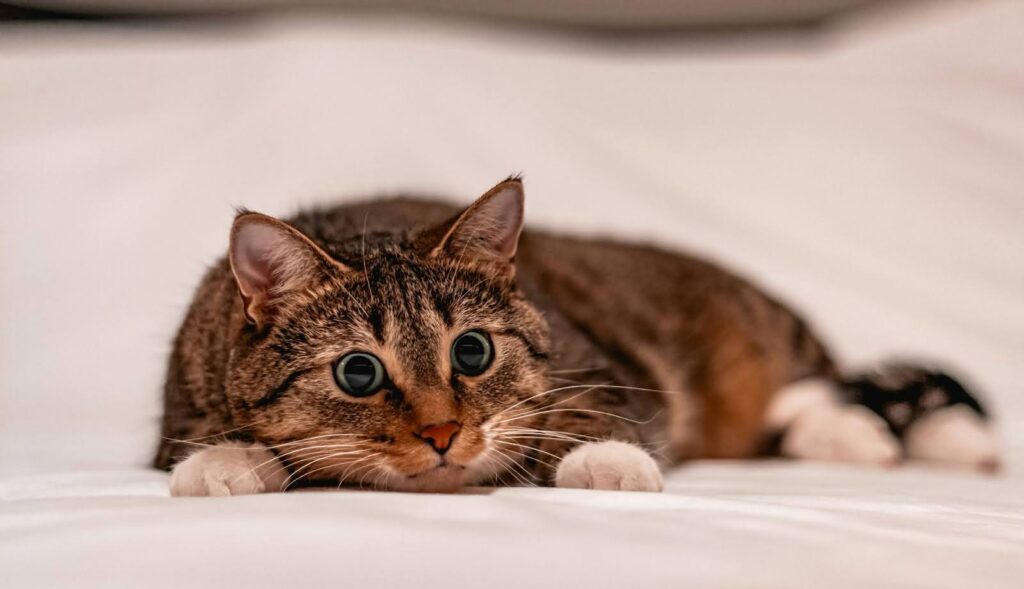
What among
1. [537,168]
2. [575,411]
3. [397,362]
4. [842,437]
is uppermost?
[537,168]

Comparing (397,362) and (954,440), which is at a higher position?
(397,362)

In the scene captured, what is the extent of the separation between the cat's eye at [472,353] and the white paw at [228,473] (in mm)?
302

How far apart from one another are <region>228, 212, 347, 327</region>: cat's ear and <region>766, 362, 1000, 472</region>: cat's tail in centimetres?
124

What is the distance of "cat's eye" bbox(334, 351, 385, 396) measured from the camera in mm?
1270

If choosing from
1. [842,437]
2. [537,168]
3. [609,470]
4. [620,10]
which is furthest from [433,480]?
[620,10]

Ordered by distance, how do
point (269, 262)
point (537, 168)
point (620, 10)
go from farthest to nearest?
point (620, 10) < point (537, 168) < point (269, 262)

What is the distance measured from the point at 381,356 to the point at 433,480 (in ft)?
0.63

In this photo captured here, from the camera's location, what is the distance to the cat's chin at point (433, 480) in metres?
1.25

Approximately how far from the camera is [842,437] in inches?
78.1

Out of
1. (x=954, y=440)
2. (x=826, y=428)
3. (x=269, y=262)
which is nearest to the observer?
(x=269, y=262)

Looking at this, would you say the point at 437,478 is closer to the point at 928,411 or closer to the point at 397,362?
the point at 397,362

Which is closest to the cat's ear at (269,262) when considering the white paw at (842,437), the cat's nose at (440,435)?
the cat's nose at (440,435)

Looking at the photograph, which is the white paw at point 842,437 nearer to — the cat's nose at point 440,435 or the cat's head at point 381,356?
the cat's head at point 381,356

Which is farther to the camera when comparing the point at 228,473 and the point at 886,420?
the point at 886,420
